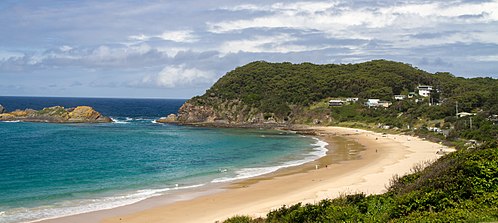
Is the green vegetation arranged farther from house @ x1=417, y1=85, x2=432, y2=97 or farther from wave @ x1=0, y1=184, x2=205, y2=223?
wave @ x1=0, y1=184, x2=205, y2=223

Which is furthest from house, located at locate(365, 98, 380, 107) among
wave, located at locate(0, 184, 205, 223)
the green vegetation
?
wave, located at locate(0, 184, 205, 223)

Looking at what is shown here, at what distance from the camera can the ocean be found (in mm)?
26781

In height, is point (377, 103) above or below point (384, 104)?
above

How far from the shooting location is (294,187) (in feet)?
102

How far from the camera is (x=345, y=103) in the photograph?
98188 mm

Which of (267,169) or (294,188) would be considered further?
(267,169)

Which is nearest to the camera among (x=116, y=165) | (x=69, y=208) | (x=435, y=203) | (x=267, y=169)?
(x=435, y=203)

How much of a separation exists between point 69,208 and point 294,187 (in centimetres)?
1425

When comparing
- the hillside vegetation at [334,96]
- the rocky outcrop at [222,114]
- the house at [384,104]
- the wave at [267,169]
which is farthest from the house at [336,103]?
the wave at [267,169]

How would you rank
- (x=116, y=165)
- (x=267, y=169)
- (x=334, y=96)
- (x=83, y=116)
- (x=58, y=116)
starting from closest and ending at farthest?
1. (x=267, y=169)
2. (x=116, y=165)
3. (x=83, y=116)
4. (x=58, y=116)
5. (x=334, y=96)

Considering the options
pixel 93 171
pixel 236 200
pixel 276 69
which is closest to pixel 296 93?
pixel 276 69

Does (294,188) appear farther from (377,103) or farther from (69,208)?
(377,103)

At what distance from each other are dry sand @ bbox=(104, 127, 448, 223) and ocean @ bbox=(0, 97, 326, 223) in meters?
3.12

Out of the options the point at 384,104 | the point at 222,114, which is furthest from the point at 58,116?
the point at 384,104
